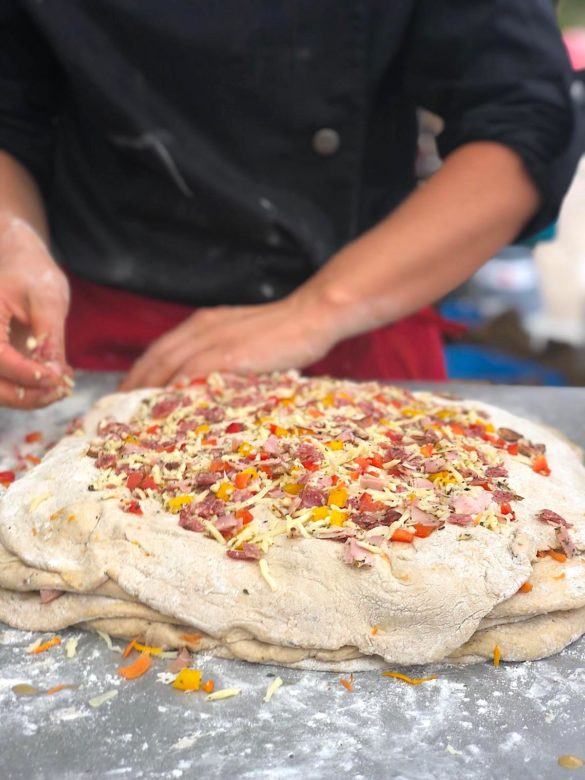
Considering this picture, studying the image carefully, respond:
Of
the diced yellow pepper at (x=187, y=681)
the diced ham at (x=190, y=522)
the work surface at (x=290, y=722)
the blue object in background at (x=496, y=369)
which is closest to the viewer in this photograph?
the work surface at (x=290, y=722)

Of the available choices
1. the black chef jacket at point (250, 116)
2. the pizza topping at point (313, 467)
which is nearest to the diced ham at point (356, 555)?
the pizza topping at point (313, 467)

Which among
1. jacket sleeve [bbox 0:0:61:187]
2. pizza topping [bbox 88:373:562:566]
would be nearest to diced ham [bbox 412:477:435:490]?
pizza topping [bbox 88:373:562:566]

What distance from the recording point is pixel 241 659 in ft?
3.40

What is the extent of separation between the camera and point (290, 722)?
94cm

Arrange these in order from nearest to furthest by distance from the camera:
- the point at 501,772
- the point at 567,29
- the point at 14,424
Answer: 1. the point at 501,772
2. the point at 14,424
3. the point at 567,29

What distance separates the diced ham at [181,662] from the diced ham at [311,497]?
0.72 feet

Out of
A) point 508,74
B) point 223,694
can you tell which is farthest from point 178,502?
point 508,74

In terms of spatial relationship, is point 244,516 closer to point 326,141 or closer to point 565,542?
point 565,542

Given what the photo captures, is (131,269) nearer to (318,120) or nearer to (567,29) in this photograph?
(318,120)

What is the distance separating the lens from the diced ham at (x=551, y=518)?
114 cm

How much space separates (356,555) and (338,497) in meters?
0.09

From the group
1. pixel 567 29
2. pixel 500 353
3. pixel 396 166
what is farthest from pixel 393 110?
pixel 567 29

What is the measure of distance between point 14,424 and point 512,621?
97cm

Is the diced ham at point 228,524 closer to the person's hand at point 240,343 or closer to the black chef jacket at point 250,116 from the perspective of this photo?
the person's hand at point 240,343
